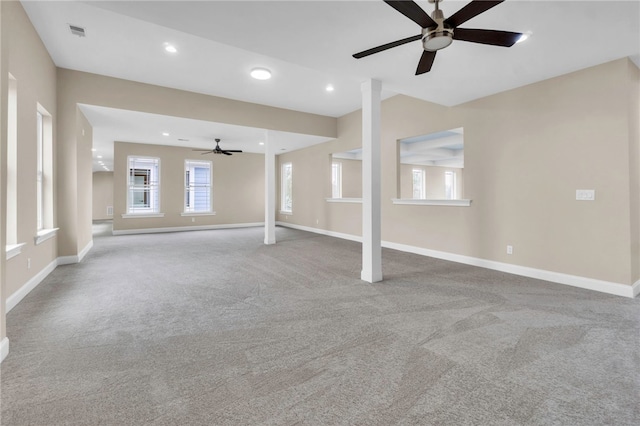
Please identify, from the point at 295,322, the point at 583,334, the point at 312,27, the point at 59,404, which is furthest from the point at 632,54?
the point at 59,404

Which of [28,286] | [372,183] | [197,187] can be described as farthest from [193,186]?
[372,183]

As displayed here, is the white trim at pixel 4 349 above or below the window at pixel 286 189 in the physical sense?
below

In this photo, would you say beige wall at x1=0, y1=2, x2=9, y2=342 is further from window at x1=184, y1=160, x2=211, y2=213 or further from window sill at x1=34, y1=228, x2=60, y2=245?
window at x1=184, y1=160, x2=211, y2=213

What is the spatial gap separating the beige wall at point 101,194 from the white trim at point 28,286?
11.8 m

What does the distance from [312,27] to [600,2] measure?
232cm

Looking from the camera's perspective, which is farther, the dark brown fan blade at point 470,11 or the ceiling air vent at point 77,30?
the ceiling air vent at point 77,30

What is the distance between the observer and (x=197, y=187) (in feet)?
31.7

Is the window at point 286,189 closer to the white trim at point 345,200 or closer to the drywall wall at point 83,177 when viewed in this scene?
the white trim at point 345,200

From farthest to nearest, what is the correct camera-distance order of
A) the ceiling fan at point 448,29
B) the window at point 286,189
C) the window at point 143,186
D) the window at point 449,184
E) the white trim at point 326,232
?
the window at point 449,184 → the window at point 286,189 → the window at point 143,186 → the white trim at point 326,232 → the ceiling fan at point 448,29

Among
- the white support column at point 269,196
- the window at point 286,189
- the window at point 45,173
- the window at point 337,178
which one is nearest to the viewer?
the window at point 45,173

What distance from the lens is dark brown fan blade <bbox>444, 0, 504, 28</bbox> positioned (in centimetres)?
188

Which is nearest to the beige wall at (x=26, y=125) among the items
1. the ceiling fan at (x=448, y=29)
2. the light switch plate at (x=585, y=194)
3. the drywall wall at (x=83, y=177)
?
the drywall wall at (x=83, y=177)

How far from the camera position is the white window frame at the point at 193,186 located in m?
9.44

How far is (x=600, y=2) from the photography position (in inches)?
92.0
